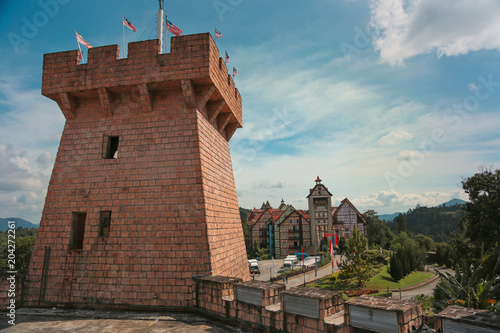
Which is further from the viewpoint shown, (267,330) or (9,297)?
(9,297)

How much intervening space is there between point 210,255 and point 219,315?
6.38ft

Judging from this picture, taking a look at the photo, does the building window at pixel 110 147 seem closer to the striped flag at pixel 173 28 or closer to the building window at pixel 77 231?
the building window at pixel 77 231

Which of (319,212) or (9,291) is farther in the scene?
(319,212)

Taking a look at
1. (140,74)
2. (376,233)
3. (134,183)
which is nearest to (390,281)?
(134,183)

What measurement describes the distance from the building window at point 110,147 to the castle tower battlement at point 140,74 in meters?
1.05

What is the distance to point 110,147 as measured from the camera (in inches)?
460

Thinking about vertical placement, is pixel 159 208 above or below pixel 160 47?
below

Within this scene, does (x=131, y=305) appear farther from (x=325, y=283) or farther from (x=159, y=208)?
(x=325, y=283)

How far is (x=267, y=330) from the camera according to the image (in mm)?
6645

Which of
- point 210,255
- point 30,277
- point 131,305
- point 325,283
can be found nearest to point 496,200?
point 325,283

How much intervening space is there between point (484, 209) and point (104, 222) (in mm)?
35972

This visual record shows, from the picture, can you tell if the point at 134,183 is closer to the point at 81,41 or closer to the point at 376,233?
the point at 81,41

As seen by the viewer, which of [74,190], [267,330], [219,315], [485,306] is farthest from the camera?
[74,190]

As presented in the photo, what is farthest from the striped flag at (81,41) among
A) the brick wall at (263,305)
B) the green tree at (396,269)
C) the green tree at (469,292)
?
the green tree at (396,269)
